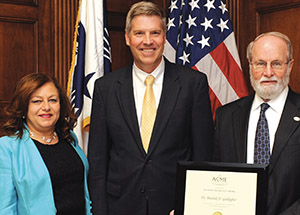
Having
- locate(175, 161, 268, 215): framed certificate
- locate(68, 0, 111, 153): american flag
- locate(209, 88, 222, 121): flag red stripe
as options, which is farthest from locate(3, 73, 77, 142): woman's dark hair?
locate(209, 88, 222, 121): flag red stripe

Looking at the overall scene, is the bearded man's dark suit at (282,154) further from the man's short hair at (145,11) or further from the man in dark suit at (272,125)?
the man's short hair at (145,11)

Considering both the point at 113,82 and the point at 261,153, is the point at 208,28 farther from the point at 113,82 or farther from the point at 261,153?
the point at 261,153

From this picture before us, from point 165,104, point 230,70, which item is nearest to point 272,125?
point 165,104

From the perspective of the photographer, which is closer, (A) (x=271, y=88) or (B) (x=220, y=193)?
(B) (x=220, y=193)

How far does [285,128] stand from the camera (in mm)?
2326

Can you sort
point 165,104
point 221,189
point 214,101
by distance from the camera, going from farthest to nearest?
point 214,101, point 165,104, point 221,189

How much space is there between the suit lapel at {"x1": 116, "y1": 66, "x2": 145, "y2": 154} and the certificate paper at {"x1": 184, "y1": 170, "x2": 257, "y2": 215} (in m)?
0.43

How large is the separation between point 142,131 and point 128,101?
0.63 feet

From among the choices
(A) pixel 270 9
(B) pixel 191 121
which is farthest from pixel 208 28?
(B) pixel 191 121

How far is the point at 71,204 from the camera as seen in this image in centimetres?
250

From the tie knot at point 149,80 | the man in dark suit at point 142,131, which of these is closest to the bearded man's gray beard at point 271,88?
the man in dark suit at point 142,131

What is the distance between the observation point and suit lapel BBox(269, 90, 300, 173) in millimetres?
2289

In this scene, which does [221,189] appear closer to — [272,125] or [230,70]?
Answer: [272,125]

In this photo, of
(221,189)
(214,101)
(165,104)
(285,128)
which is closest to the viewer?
(221,189)
